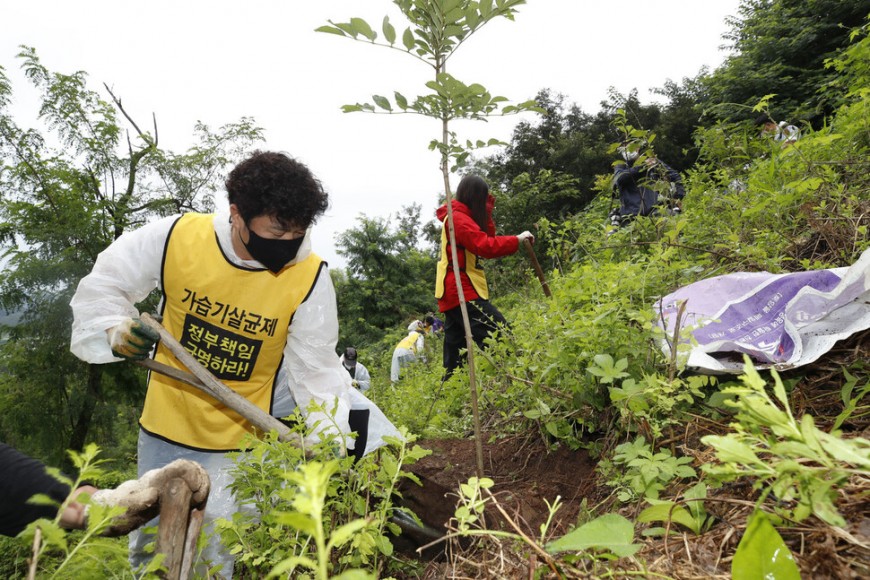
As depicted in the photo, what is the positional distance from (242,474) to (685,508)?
1248 mm

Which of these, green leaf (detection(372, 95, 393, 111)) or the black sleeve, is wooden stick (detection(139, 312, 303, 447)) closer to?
the black sleeve

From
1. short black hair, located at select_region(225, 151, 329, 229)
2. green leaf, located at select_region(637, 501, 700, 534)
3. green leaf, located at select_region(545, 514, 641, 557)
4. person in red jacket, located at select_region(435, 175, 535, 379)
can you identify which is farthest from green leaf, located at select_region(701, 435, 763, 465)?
person in red jacket, located at select_region(435, 175, 535, 379)

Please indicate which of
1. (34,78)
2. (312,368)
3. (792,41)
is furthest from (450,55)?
(792,41)

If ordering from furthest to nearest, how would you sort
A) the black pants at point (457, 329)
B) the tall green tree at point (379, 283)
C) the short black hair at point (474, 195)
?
1. the tall green tree at point (379, 283)
2. the black pants at point (457, 329)
3. the short black hair at point (474, 195)

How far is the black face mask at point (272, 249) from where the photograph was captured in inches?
83.2

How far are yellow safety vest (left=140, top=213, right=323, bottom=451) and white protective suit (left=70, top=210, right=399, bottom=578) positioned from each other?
0.18ft

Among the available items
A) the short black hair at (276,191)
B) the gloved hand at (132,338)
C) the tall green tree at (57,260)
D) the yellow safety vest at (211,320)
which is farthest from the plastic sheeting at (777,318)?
the tall green tree at (57,260)

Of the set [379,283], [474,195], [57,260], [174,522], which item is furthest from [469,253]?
[379,283]

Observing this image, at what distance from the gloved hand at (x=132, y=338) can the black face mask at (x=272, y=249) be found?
553 millimetres

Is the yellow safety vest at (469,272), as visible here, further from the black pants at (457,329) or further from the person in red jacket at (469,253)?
the black pants at (457,329)

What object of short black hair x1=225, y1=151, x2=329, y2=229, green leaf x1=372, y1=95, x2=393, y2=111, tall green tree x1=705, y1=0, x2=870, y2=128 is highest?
tall green tree x1=705, y1=0, x2=870, y2=128

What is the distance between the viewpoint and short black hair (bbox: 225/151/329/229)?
2.05 metres

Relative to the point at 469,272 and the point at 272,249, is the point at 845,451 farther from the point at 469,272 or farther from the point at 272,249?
the point at 469,272

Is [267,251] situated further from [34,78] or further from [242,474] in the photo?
[34,78]
